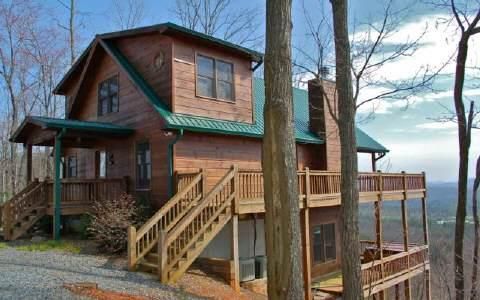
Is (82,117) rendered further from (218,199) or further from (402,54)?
(402,54)

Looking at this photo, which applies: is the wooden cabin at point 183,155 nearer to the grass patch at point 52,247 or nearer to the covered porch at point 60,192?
the covered porch at point 60,192

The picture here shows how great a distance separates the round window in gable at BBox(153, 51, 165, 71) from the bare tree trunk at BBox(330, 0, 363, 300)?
5.83 meters

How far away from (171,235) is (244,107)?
701 centimetres

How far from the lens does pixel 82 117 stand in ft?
57.7

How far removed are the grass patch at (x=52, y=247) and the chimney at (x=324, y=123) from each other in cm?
1035

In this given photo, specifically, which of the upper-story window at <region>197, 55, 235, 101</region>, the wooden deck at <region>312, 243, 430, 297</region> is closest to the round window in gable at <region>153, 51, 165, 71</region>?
the upper-story window at <region>197, 55, 235, 101</region>

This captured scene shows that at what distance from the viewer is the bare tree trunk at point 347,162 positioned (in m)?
8.85

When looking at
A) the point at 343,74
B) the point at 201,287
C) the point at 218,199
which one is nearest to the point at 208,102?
the point at 218,199

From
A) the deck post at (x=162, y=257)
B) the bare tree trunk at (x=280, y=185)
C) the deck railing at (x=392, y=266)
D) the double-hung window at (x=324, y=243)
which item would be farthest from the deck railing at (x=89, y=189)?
the deck railing at (x=392, y=266)

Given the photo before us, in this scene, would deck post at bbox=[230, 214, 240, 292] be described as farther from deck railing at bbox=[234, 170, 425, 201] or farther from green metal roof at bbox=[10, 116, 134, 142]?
green metal roof at bbox=[10, 116, 134, 142]

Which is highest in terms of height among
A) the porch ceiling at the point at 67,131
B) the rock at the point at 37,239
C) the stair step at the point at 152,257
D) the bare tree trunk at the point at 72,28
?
the bare tree trunk at the point at 72,28

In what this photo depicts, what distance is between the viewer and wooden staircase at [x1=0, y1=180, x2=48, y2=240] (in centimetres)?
1312

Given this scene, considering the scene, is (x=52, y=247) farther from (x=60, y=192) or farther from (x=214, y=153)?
(x=214, y=153)

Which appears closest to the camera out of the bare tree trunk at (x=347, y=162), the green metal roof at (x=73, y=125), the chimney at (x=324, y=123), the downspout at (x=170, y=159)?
the bare tree trunk at (x=347, y=162)
